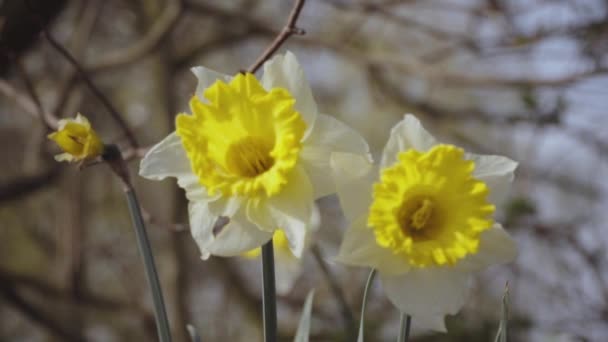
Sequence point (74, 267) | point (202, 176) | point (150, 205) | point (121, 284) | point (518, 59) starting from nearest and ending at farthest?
1. point (202, 176)
2. point (74, 267)
3. point (518, 59)
4. point (150, 205)
5. point (121, 284)

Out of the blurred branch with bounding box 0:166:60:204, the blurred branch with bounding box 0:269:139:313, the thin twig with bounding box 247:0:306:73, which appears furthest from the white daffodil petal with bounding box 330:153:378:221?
the blurred branch with bounding box 0:269:139:313

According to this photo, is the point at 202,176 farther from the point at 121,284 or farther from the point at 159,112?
the point at 121,284

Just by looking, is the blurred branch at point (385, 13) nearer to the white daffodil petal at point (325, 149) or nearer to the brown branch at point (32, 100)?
the brown branch at point (32, 100)

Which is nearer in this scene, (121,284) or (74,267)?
(74,267)

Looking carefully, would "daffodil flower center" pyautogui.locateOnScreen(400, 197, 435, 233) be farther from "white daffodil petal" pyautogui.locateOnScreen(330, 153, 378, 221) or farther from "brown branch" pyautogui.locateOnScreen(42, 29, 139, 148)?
"brown branch" pyautogui.locateOnScreen(42, 29, 139, 148)

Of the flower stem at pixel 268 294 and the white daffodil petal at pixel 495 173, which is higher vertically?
the white daffodil petal at pixel 495 173

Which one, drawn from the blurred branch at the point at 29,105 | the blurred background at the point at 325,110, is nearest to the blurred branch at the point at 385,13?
the blurred background at the point at 325,110

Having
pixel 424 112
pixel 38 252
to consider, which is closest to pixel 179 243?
pixel 38 252
